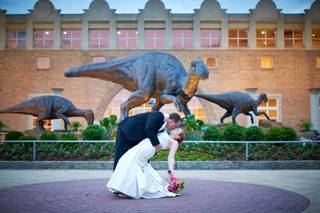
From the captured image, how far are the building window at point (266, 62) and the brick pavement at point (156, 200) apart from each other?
2794 cm

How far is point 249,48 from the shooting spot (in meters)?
34.4

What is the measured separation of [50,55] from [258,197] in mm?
30229

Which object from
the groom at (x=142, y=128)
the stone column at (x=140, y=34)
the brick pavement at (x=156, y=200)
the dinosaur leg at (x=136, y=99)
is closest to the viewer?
the brick pavement at (x=156, y=200)

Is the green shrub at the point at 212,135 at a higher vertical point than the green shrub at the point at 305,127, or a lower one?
higher

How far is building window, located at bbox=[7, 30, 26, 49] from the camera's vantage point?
115 ft

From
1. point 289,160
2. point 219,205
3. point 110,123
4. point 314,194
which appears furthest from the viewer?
point 110,123

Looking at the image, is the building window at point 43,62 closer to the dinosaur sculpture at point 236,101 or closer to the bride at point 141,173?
the dinosaur sculpture at point 236,101

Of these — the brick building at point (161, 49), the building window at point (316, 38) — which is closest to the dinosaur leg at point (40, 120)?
the brick building at point (161, 49)

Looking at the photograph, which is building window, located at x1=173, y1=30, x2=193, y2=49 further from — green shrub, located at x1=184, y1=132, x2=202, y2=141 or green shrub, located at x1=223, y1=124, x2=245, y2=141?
green shrub, located at x1=223, y1=124, x2=245, y2=141

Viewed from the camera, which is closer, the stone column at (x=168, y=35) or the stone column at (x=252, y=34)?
the stone column at (x=168, y=35)

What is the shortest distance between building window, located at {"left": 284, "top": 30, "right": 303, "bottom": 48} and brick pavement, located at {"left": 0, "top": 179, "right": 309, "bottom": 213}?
96.7 feet

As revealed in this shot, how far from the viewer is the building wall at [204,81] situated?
111 ft

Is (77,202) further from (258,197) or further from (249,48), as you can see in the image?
(249,48)

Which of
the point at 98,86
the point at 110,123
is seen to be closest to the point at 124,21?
the point at 98,86
